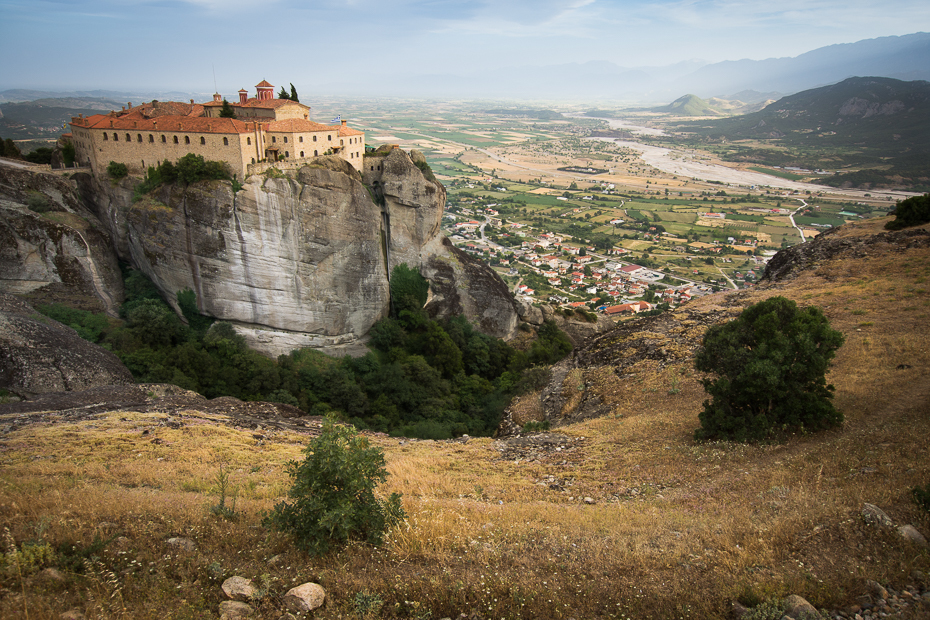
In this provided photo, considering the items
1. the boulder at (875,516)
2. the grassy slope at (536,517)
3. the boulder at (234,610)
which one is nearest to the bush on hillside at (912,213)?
the grassy slope at (536,517)

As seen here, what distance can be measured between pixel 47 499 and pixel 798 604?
1004cm

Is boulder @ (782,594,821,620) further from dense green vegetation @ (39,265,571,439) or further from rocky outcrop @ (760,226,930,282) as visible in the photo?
rocky outcrop @ (760,226,930,282)

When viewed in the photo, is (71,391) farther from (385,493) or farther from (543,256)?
(543,256)

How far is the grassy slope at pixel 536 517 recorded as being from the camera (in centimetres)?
558

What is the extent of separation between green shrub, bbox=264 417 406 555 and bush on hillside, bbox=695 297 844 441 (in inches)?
354

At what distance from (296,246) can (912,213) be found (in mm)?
34449

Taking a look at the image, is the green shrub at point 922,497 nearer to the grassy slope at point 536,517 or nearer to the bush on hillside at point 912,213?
the grassy slope at point 536,517

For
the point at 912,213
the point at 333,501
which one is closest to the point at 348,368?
the point at 333,501

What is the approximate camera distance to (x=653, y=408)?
15.8 m

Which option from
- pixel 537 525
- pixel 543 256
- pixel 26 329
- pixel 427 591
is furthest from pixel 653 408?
pixel 543 256

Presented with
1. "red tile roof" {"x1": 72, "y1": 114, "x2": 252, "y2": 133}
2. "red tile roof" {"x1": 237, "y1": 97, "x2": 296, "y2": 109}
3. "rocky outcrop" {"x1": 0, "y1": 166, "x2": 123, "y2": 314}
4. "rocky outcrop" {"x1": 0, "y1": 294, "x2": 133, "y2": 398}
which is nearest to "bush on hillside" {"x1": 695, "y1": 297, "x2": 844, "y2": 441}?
"rocky outcrop" {"x1": 0, "y1": 294, "x2": 133, "y2": 398}

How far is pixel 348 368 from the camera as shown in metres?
30.6

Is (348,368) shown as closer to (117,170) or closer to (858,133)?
(117,170)

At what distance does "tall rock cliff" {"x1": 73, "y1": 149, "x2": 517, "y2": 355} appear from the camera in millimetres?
28375
